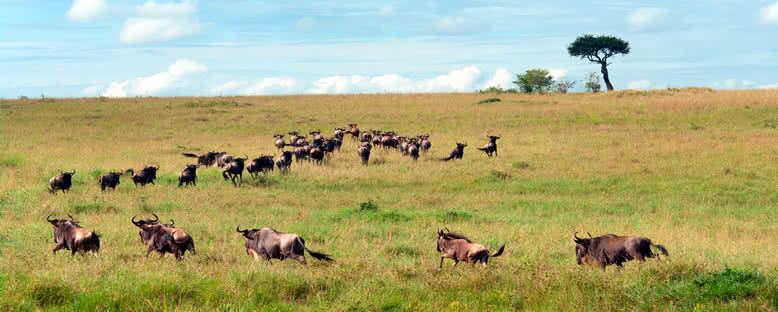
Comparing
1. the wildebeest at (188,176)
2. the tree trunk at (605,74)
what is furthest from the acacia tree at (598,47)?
the wildebeest at (188,176)

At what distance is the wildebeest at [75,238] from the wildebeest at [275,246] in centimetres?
231

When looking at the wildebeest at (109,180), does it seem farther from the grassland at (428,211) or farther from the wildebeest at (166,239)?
the wildebeest at (166,239)

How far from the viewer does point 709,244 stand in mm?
12430

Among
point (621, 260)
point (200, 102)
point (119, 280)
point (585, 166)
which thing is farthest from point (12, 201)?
point (200, 102)

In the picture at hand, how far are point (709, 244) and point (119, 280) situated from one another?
9.81 meters

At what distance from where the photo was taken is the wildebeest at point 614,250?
915 centimetres

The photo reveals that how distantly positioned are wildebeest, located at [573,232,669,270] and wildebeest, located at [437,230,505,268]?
3.75ft

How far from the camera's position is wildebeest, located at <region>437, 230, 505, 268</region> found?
9.24 m

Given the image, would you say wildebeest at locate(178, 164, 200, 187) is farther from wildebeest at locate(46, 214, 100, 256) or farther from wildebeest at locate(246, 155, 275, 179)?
wildebeest at locate(46, 214, 100, 256)

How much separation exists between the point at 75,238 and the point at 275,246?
3.08 m

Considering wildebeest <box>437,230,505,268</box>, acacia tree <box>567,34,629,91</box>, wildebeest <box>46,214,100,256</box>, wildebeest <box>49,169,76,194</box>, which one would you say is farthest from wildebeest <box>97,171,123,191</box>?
acacia tree <box>567,34,629,91</box>

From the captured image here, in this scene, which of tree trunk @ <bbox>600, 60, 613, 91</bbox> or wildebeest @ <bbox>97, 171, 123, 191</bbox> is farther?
tree trunk @ <bbox>600, 60, 613, 91</bbox>

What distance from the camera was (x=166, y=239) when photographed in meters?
9.91

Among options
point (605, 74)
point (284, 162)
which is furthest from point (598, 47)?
point (284, 162)
